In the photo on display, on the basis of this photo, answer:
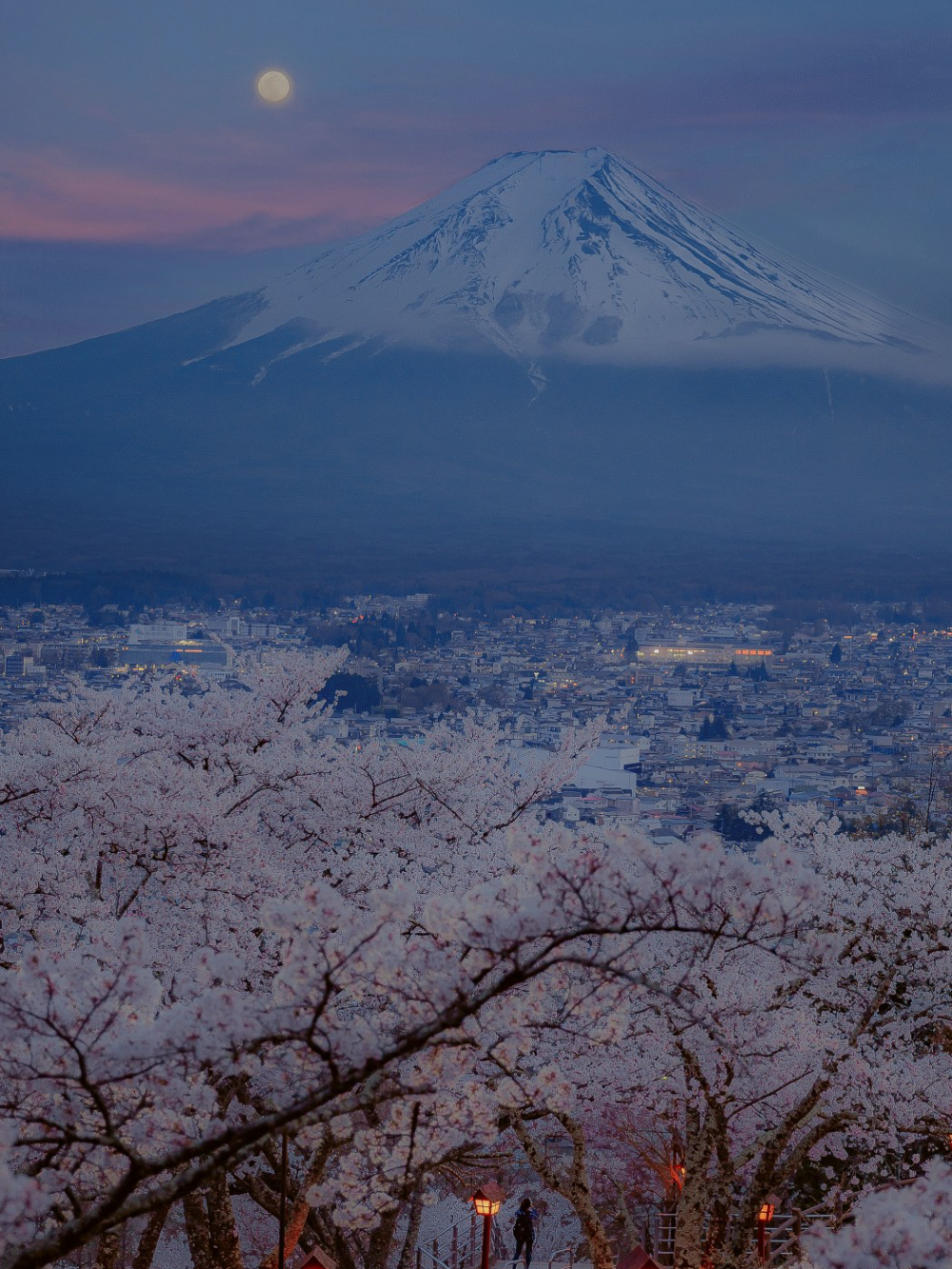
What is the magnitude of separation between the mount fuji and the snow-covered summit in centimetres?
16

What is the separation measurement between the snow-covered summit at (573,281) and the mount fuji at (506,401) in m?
0.16

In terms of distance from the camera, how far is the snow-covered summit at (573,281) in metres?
79.8

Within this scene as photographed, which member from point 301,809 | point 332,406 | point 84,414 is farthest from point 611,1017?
point 84,414

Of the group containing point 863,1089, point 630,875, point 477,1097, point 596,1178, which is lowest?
point 596,1178

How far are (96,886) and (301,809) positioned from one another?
1.63 meters

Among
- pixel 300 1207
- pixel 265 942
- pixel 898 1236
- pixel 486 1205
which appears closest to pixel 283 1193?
pixel 898 1236

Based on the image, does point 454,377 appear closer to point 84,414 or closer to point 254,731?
point 84,414

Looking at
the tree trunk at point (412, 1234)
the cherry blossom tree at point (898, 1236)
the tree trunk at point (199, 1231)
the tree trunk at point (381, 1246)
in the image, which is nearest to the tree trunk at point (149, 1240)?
the tree trunk at point (199, 1231)

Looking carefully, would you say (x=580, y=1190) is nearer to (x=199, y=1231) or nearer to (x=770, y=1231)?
(x=199, y=1231)

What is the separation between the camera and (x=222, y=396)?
75.9 m

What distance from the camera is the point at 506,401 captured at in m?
77.1

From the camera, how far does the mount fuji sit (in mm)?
67688

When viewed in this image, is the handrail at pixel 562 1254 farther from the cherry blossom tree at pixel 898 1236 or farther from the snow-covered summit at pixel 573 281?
the snow-covered summit at pixel 573 281

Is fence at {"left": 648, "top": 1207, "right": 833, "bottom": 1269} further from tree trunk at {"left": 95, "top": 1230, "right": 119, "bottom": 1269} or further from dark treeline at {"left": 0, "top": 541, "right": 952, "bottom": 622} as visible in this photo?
dark treeline at {"left": 0, "top": 541, "right": 952, "bottom": 622}
